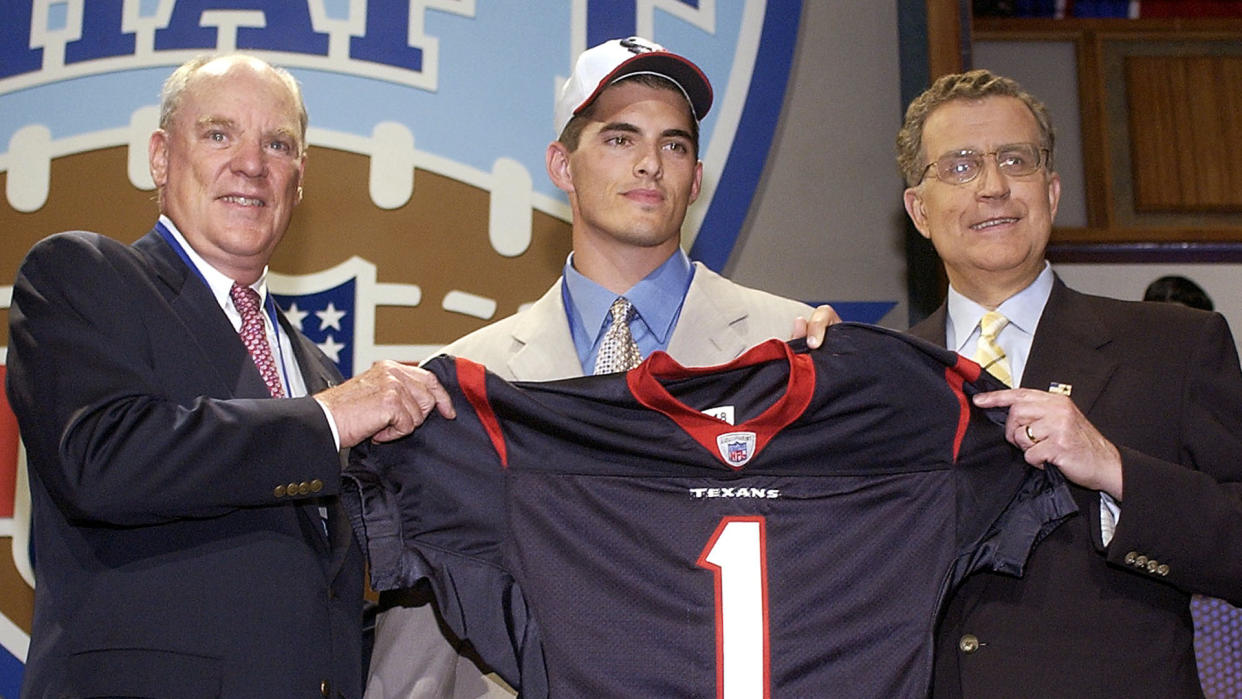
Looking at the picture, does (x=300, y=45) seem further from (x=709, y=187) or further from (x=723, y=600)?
(x=723, y=600)

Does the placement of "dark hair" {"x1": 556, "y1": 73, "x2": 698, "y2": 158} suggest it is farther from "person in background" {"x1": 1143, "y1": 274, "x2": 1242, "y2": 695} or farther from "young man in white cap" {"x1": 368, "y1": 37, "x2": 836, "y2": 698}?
"person in background" {"x1": 1143, "y1": 274, "x2": 1242, "y2": 695}

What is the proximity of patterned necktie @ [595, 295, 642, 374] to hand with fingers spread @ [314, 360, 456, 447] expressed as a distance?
39 cm

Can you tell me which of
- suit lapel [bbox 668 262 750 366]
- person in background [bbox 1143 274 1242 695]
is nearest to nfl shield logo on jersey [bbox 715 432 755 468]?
suit lapel [bbox 668 262 750 366]

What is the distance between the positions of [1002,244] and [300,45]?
80.5 inches

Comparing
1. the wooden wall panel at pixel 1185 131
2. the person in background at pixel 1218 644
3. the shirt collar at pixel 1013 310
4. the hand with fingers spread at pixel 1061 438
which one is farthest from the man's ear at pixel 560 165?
the wooden wall panel at pixel 1185 131

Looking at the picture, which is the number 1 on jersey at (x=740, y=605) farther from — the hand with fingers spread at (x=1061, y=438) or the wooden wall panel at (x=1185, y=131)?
the wooden wall panel at (x=1185, y=131)

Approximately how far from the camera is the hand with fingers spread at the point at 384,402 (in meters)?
1.82

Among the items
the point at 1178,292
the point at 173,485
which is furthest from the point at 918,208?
the point at 1178,292

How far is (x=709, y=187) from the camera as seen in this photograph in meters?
3.22

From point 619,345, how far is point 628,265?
18cm

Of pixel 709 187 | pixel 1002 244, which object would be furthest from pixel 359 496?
pixel 709 187

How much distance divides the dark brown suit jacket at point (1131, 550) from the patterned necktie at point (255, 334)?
4.16 feet

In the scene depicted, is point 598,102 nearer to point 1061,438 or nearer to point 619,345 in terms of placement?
point 619,345

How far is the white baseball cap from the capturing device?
2.22m
